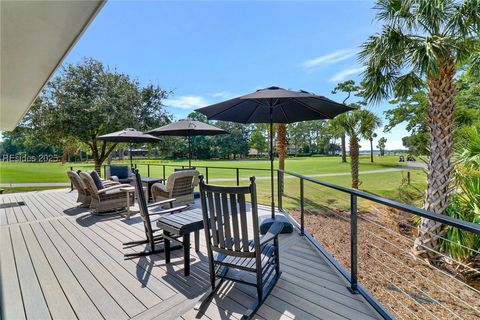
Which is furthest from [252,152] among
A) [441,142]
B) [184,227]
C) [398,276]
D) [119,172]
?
[184,227]

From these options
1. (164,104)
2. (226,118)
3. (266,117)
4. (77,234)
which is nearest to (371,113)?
(266,117)

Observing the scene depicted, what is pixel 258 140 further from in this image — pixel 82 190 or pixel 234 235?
pixel 234 235

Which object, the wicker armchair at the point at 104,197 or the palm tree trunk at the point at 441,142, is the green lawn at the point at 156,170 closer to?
the wicker armchair at the point at 104,197

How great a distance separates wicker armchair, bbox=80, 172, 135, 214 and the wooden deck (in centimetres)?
115

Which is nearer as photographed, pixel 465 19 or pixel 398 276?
pixel 398 276

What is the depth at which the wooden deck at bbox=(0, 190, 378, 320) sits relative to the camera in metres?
1.98

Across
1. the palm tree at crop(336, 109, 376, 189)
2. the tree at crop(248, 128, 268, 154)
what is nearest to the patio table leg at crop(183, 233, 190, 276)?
the palm tree at crop(336, 109, 376, 189)

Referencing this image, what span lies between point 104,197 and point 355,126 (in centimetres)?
1117

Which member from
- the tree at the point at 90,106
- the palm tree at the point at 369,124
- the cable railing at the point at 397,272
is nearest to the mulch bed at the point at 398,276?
the cable railing at the point at 397,272

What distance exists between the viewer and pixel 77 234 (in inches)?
154

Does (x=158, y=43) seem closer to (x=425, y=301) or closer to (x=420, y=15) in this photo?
(x=420, y=15)

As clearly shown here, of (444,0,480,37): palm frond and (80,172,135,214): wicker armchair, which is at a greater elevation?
(444,0,480,37): palm frond

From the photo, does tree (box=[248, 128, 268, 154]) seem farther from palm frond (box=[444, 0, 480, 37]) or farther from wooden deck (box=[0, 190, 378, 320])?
wooden deck (box=[0, 190, 378, 320])

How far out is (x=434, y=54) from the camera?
4461mm
